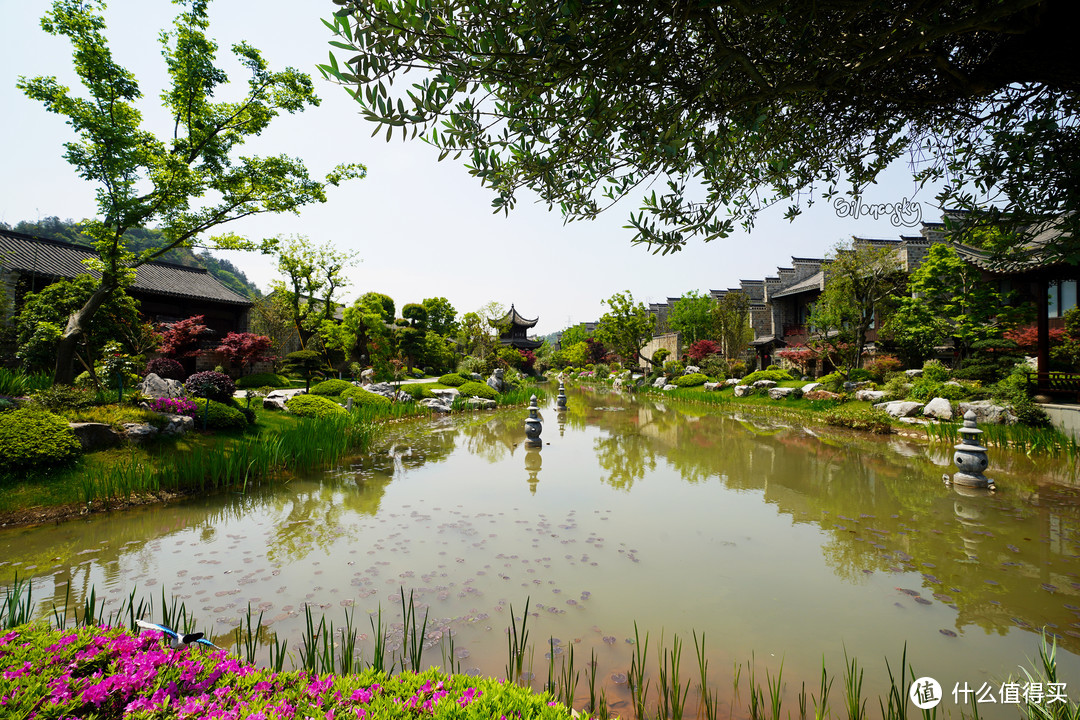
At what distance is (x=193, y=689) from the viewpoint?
5.34 ft

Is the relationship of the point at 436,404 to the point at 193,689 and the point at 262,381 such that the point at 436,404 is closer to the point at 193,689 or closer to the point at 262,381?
the point at 262,381

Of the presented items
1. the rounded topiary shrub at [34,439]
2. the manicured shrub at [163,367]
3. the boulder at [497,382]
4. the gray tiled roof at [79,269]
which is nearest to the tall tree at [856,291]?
the boulder at [497,382]

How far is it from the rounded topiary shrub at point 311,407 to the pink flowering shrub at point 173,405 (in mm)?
2951

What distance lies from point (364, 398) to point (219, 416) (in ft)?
20.1

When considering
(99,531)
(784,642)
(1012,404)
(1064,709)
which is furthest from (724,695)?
(1012,404)

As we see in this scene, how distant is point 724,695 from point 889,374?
1768 centimetres

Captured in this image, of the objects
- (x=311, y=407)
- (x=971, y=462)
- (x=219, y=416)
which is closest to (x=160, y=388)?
(x=219, y=416)

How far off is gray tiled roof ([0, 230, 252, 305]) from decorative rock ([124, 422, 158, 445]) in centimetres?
881

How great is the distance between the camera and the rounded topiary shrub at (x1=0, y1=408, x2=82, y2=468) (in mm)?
5535

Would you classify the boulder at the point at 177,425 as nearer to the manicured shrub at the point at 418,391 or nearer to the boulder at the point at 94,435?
the boulder at the point at 94,435

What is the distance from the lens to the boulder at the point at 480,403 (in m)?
17.5

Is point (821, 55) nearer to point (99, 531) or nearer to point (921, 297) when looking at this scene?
point (99, 531)

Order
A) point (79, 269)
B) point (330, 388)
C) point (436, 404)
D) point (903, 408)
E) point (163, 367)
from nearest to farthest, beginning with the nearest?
point (163, 367) < point (903, 408) < point (330, 388) < point (79, 269) < point (436, 404)

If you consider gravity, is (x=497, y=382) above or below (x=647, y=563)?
above
